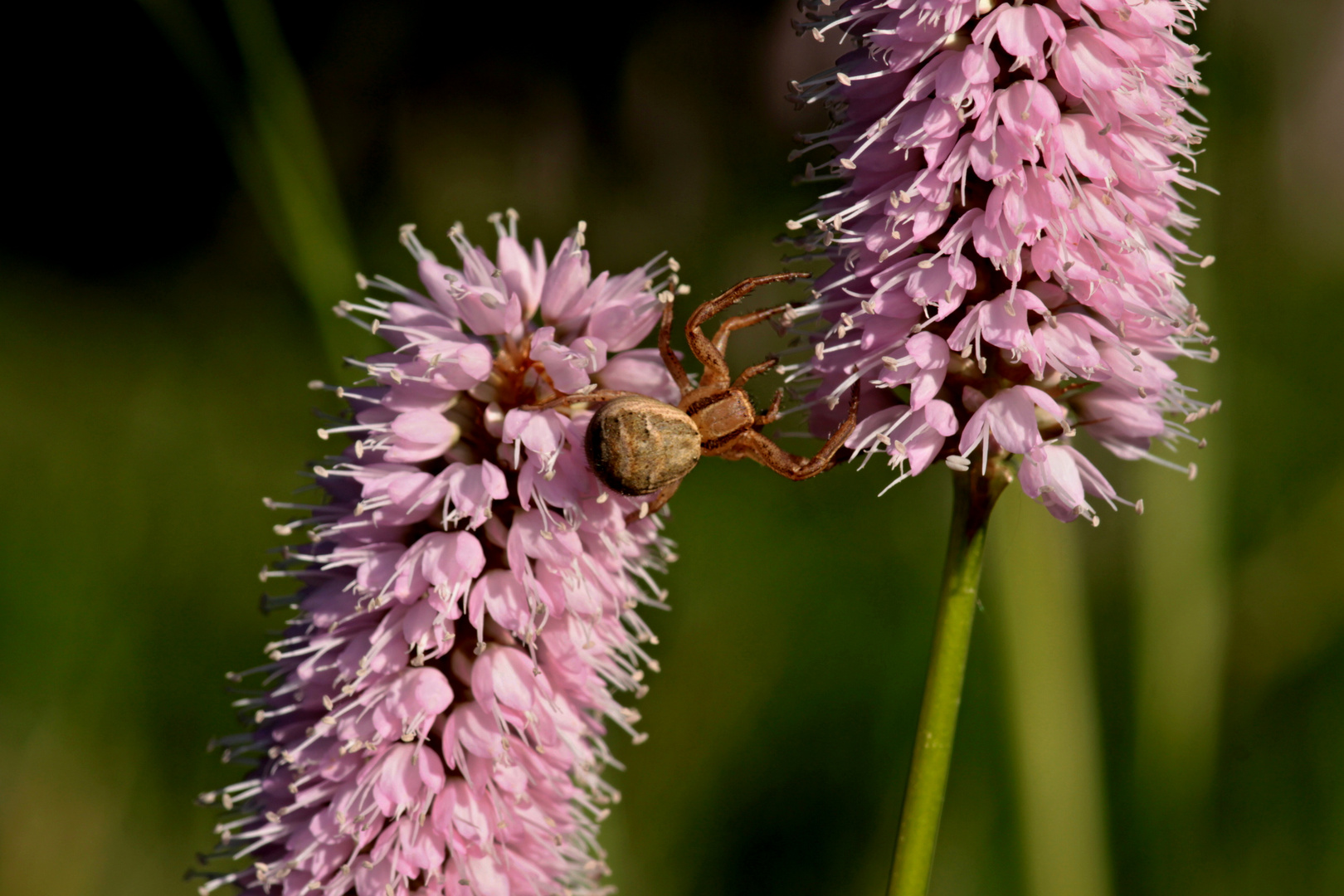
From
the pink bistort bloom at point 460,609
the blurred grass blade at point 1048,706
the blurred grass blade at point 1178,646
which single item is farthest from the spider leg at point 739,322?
the blurred grass blade at point 1178,646

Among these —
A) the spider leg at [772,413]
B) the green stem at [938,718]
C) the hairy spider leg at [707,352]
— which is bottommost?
the green stem at [938,718]

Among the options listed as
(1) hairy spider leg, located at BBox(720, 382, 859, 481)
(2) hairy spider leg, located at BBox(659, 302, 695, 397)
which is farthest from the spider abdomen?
(1) hairy spider leg, located at BBox(720, 382, 859, 481)

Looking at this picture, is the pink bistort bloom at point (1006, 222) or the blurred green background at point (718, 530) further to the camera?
the blurred green background at point (718, 530)

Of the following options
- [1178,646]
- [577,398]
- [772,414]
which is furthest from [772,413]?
[1178,646]

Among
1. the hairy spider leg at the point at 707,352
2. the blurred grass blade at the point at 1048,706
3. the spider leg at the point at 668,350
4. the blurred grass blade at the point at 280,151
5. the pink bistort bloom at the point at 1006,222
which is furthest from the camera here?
the blurred grass blade at the point at 280,151

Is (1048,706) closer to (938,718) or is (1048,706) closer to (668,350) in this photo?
(938,718)

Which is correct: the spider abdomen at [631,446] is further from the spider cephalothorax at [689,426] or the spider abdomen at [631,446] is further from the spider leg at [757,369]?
the spider leg at [757,369]
